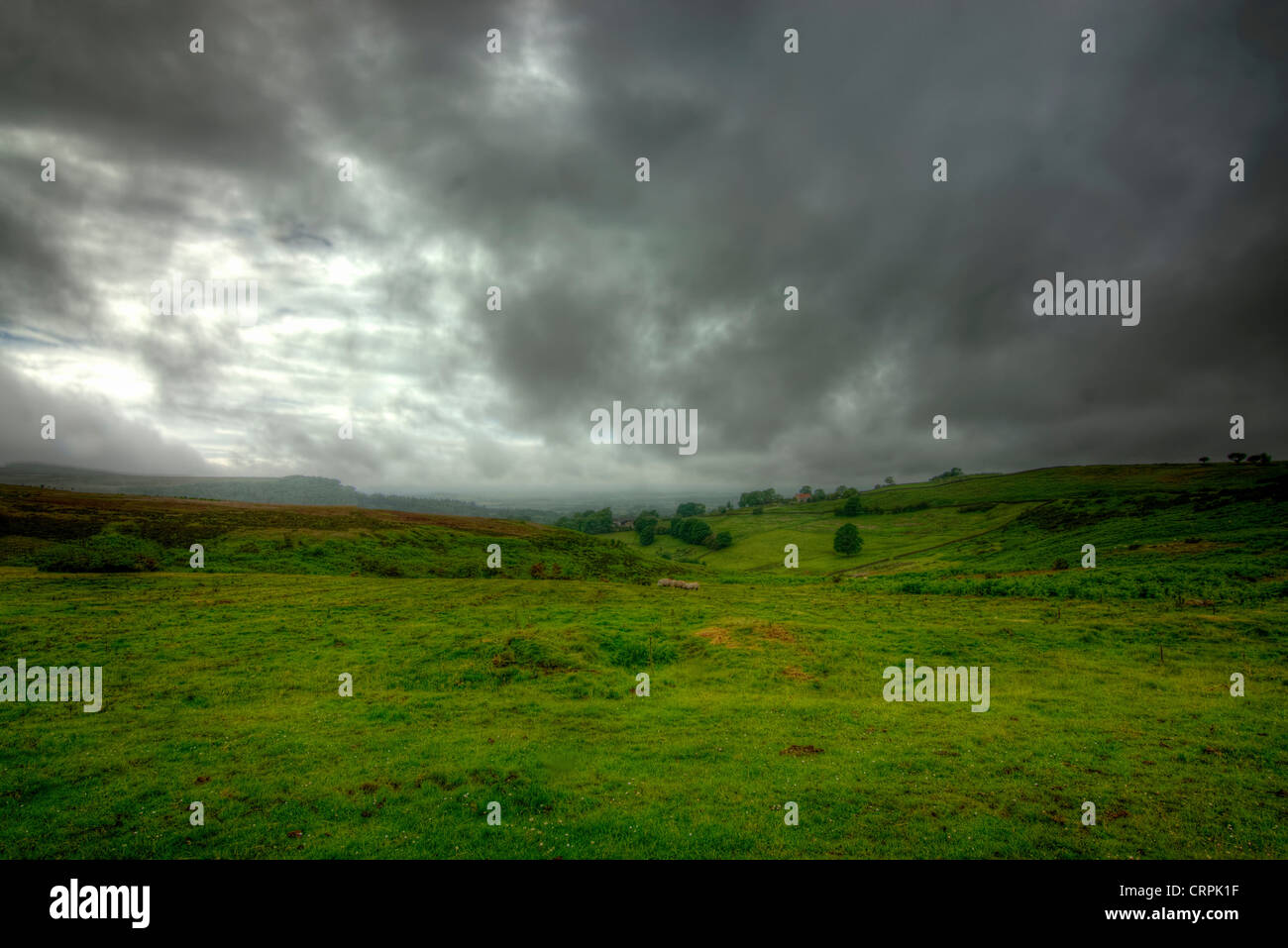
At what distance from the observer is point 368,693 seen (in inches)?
925

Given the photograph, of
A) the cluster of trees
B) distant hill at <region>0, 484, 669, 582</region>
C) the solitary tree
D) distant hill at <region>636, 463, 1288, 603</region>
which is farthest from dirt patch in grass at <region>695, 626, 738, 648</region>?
the cluster of trees

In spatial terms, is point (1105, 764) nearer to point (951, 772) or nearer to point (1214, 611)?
point (951, 772)

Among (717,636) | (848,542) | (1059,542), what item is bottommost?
(717,636)

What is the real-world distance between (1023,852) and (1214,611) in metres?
41.1

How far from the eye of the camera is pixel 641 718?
20.8m

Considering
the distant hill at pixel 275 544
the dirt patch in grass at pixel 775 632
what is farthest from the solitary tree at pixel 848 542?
the dirt patch in grass at pixel 775 632

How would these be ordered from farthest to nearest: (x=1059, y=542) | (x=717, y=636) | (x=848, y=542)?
1. (x=848, y=542)
2. (x=1059, y=542)
3. (x=717, y=636)

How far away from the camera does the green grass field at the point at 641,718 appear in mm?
12070

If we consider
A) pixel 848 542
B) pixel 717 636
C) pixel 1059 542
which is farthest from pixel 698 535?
pixel 717 636

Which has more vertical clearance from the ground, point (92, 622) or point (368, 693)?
point (92, 622)

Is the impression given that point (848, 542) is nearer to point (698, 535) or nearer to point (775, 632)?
point (698, 535)

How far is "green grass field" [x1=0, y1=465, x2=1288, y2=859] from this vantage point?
12070 millimetres

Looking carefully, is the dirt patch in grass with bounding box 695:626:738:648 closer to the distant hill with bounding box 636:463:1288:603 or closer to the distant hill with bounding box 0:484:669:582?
the distant hill with bounding box 636:463:1288:603

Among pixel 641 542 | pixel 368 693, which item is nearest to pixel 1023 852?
pixel 368 693
